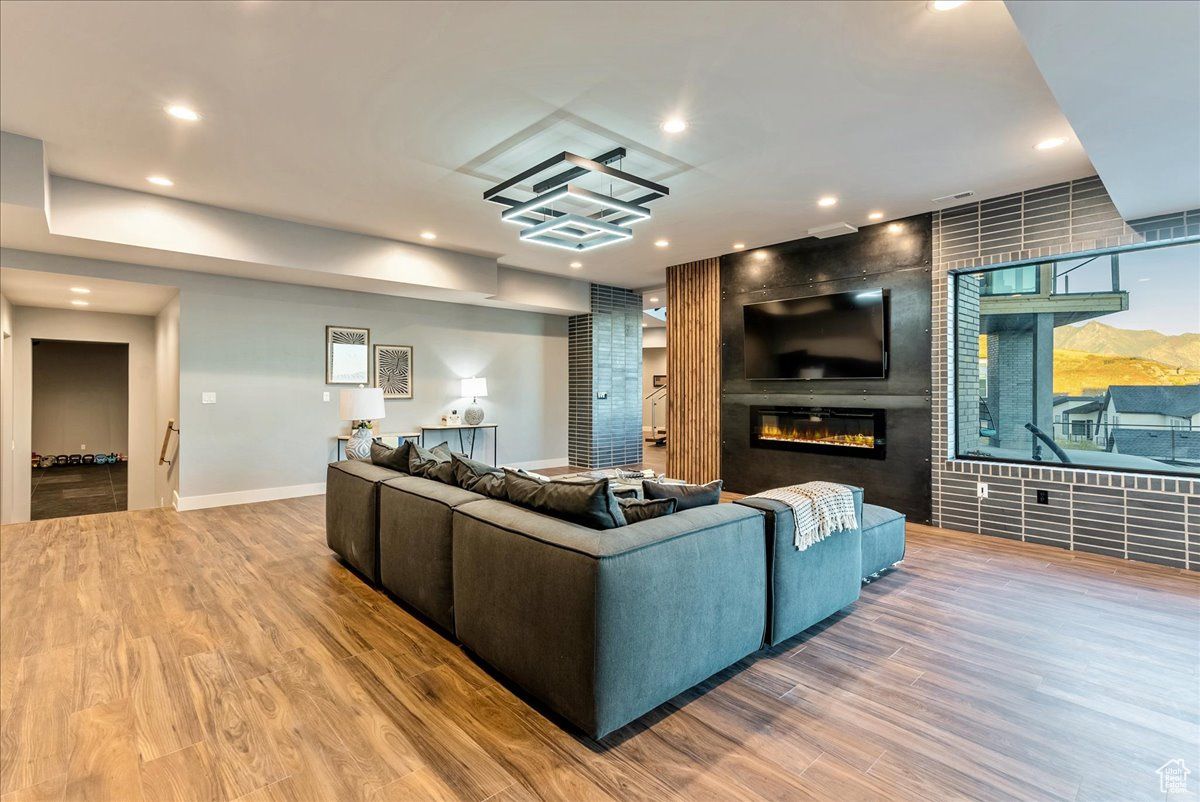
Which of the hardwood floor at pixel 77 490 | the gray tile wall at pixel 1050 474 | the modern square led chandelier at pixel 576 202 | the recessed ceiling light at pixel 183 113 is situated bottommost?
the hardwood floor at pixel 77 490

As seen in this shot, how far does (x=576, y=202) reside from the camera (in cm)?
475

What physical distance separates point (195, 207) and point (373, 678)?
4461 mm

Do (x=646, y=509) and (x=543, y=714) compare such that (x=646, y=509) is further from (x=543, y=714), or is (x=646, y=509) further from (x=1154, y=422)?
(x=1154, y=422)

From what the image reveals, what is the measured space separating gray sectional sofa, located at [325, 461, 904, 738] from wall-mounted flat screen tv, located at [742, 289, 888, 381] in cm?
277

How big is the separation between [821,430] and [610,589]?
15.0ft

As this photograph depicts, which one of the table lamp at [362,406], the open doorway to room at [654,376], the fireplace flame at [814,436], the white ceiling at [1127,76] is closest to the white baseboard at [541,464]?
the table lamp at [362,406]

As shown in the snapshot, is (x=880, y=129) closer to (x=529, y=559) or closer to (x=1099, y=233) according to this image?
(x=1099, y=233)

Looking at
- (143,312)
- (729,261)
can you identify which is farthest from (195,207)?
(729,261)

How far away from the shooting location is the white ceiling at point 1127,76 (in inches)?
72.8

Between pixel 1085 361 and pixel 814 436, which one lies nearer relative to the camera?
pixel 1085 361

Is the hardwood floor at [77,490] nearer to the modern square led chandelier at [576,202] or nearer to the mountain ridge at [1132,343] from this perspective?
the modern square led chandelier at [576,202]

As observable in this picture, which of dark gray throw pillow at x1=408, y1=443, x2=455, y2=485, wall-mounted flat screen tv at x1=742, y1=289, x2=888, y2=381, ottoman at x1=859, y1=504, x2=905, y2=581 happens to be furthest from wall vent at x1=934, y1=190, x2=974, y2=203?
dark gray throw pillow at x1=408, y1=443, x2=455, y2=485

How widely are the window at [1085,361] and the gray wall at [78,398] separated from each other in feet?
41.5

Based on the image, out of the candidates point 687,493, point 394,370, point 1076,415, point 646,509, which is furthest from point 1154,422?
point 394,370
